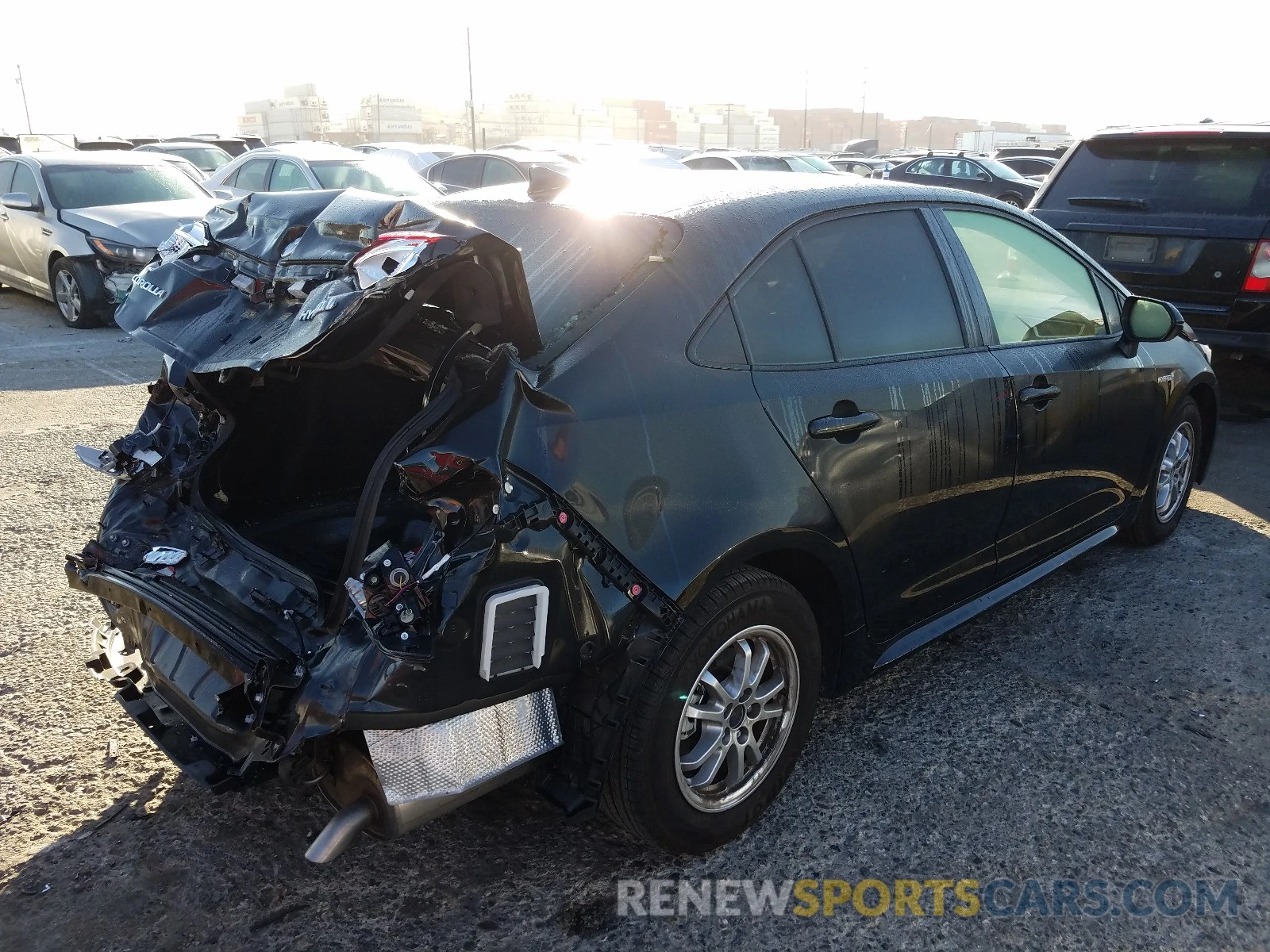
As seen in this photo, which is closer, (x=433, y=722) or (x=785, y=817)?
(x=433, y=722)

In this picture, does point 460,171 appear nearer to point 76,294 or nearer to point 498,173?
point 498,173

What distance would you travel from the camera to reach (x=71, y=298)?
985 cm

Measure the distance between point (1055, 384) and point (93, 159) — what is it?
1066cm

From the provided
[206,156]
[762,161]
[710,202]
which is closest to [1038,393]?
[710,202]

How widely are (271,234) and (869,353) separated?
1832 millimetres

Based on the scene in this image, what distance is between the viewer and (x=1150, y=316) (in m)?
3.95

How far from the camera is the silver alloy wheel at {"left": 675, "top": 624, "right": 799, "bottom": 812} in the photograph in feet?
8.40

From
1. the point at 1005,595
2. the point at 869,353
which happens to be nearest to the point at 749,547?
the point at 869,353

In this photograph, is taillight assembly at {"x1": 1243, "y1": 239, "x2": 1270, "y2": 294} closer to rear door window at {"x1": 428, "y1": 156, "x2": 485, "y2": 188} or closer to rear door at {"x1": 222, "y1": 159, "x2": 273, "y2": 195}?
rear door at {"x1": 222, "y1": 159, "x2": 273, "y2": 195}

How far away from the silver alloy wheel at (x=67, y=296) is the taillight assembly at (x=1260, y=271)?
9741mm

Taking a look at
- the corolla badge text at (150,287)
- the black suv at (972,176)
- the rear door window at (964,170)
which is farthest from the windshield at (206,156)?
the corolla badge text at (150,287)

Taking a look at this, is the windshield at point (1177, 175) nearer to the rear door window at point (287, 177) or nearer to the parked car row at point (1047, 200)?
the parked car row at point (1047, 200)

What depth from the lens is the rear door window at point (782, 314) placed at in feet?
8.73

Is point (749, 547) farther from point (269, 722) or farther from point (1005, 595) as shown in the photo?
point (1005, 595)
